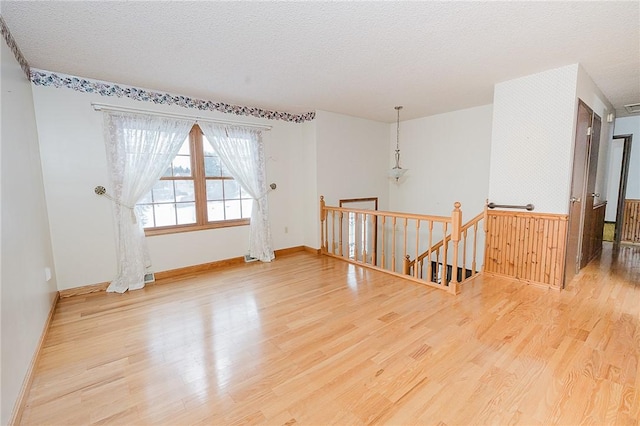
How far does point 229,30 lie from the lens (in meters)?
2.16

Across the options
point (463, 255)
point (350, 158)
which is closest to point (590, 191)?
point (463, 255)

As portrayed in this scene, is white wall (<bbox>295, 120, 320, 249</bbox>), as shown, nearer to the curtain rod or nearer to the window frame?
the curtain rod

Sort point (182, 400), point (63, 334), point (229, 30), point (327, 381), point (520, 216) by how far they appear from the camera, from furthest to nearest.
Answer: point (520, 216)
point (63, 334)
point (229, 30)
point (327, 381)
point (182, 400)

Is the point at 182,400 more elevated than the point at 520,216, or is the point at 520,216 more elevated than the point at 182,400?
the point at 520,216

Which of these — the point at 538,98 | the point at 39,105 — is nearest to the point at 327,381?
the point at 538,98

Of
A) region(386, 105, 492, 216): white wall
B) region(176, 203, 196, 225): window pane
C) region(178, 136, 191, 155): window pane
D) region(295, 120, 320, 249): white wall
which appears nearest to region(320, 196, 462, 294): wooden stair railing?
region(295, 120, 320, 249): white wall

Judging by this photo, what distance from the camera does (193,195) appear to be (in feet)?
13.1

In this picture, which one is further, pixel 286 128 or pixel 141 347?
pixel 286 128

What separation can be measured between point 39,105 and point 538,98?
5209mm

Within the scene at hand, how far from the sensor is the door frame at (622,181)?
5203mm

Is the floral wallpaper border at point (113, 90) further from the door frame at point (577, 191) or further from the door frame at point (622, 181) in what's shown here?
the door frame at point (622, 181)

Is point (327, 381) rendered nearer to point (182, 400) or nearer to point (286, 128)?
point (182, 400)

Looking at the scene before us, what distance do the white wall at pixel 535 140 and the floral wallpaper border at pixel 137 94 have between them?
2.66 meters

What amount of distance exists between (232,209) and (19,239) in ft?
8.29
